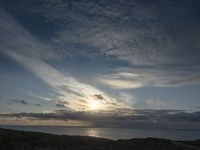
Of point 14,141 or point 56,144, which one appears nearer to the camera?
point 14,141

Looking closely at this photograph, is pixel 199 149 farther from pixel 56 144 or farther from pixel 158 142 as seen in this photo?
pixel 56 144

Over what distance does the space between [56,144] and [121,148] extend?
9814 millimetres

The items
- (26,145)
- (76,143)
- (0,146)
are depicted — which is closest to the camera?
(0,146)

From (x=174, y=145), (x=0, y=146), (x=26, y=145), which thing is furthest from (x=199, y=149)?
(x=0, y=146)

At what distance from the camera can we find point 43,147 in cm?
3769

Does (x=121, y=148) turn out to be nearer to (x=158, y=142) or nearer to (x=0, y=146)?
(x=158, y=142)

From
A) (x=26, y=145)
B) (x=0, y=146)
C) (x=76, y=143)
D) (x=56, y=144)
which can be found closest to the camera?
(x=0, y=146)

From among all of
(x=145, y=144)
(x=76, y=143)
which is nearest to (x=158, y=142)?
(x=145, y=144)

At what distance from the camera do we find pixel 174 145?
36.9 meters

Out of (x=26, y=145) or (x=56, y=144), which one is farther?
(x=56, y=144)

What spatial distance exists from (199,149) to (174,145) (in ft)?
12.3

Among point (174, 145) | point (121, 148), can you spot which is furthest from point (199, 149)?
point (121, 148)

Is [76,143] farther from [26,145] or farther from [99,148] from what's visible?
[26,145]

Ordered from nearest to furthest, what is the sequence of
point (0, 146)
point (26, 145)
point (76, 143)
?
point (0, 146) → point (26, 145) → point (76, 143)
